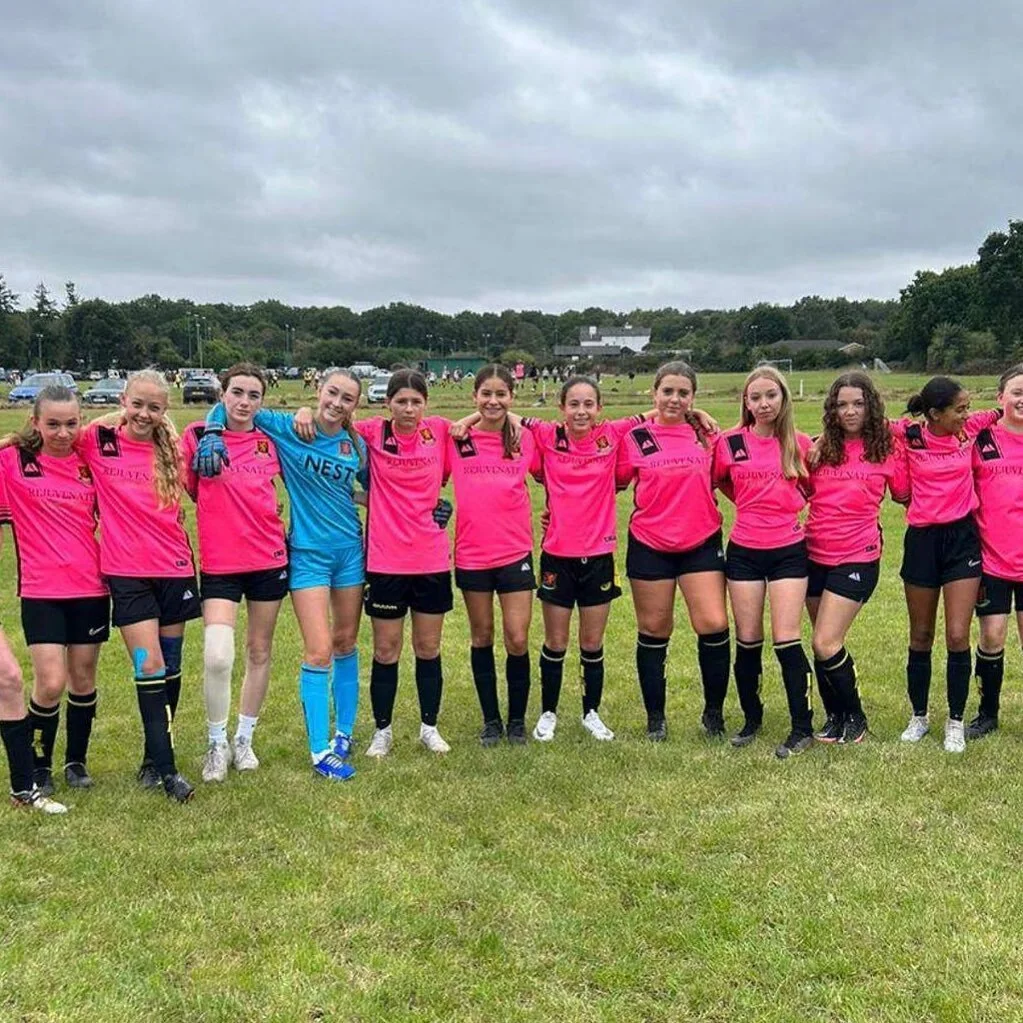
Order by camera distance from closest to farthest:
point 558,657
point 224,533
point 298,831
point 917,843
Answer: point 917,843, point 298,831, point 224,533, point 558,657

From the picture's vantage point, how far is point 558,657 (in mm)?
6047

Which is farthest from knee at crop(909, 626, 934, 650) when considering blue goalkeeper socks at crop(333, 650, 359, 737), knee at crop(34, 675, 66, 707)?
knee at crop(34, 675, 66, 707)

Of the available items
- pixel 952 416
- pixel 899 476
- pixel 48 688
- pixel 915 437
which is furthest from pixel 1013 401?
pixel 48 688

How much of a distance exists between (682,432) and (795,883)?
2865 millimetres

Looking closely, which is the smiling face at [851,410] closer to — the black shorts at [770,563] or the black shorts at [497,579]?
the black shorts at [770,563]

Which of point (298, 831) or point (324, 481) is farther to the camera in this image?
point (324, 481)

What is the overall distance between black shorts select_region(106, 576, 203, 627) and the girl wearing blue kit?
1.92 feet

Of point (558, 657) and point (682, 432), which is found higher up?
point (682, 432)

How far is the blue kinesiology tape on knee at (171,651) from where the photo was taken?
17.4ft

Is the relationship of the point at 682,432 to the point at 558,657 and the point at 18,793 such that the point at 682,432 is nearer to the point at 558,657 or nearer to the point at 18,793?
the point at 558,657

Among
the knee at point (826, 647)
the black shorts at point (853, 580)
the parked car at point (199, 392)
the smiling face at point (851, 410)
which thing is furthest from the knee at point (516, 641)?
the parked car at point (199, 392)

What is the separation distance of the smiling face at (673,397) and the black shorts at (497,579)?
4.32 ft

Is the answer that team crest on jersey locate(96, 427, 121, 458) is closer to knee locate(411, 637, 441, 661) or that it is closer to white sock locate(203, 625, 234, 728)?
white sock locate(203, 625, 234, 728)

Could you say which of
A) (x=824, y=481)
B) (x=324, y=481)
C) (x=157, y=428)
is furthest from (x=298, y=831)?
(x=824, y=481)
